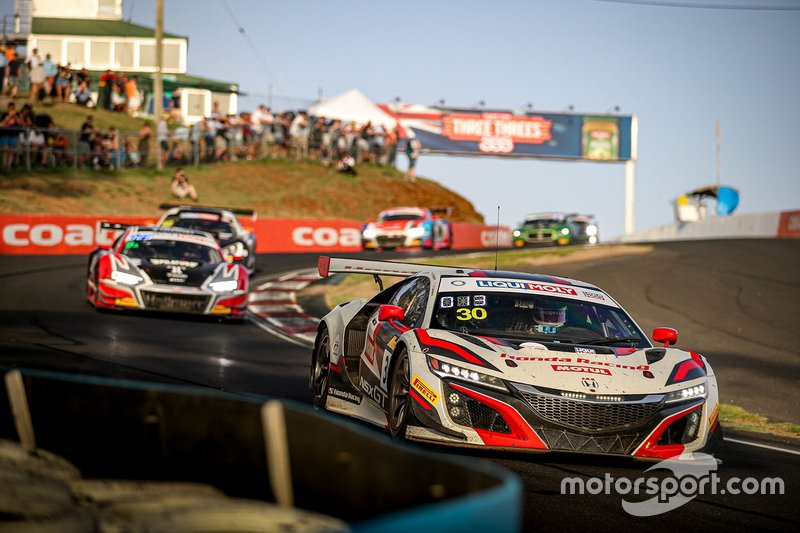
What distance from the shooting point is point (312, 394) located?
33.9ft

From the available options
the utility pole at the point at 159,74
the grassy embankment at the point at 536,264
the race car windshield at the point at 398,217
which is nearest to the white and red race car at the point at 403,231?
the race car windshield at the point at 398,217

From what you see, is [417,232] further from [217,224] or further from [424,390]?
[424,390]

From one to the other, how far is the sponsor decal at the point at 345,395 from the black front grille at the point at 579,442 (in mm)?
1916

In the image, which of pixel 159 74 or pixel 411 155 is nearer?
pixel 159 74

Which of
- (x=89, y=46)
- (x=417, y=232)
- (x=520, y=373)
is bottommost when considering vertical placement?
(x=520, y=373)

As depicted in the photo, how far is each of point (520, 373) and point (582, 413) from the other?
0.44m

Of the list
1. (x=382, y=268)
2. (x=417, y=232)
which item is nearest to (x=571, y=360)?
(x=382, y=268)

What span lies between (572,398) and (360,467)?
3.85 m

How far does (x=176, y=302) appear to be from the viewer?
1642 centimetres

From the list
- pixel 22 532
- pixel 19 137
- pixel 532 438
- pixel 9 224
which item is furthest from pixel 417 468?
pixel 19 137

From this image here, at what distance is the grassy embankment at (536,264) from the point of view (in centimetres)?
1053

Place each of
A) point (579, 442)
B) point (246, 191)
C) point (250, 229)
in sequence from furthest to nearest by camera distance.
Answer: point (246, 191), point (250, 229), point (579, 442)

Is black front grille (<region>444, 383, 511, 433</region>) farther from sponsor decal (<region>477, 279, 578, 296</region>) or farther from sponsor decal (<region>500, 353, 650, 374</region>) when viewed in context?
sponsor decal (<region>477, 279, 578, 296</region>)

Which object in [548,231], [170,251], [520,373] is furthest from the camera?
[548,231]
